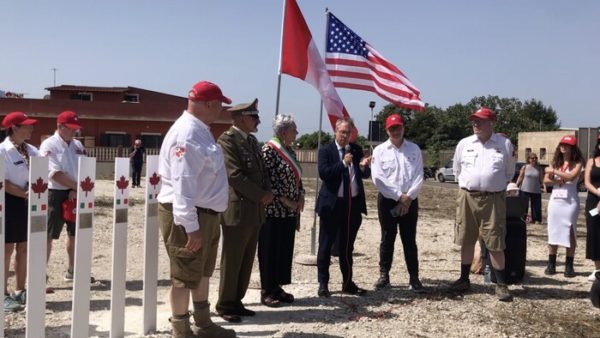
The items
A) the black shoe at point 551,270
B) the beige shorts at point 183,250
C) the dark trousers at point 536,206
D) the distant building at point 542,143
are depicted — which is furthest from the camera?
the distant building at point 542,143

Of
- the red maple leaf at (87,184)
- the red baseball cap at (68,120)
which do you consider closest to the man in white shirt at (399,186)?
the red maple leaf at (87,184)

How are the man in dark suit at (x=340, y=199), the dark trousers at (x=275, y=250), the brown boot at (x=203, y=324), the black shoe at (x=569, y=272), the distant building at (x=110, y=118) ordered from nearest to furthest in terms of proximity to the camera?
the brown boot at (x=203, y=324) < the dark trousers at (x=275, y=250) < the man in dark suit at (x=340, y=199) < the black shoe at (x=569, y=272) < the distant building at (x=110, y=118)

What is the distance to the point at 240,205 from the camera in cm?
499

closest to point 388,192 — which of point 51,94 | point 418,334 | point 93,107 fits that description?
point 418,334

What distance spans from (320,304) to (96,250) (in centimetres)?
455

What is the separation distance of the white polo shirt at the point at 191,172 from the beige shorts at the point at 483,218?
3225mm

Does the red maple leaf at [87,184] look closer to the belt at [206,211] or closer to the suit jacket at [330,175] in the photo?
the belt at [206,211]

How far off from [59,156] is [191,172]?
2645mm

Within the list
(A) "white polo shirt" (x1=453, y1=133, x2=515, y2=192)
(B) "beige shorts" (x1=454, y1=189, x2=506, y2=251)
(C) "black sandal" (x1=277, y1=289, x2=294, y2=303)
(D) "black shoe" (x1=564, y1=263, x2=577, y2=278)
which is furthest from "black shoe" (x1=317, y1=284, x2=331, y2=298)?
(D) "black shoe" (x1=564, y1=263, x2=577, y2=278)

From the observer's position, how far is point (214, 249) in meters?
4.48

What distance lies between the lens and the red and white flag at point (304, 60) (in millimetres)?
7164

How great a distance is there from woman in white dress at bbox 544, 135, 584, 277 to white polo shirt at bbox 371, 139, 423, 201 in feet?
8.03

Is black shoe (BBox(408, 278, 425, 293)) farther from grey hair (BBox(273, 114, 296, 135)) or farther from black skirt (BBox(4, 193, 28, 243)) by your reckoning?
black skirt (BBox(4, 193, 28, 243))

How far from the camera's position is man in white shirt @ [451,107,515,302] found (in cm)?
609
